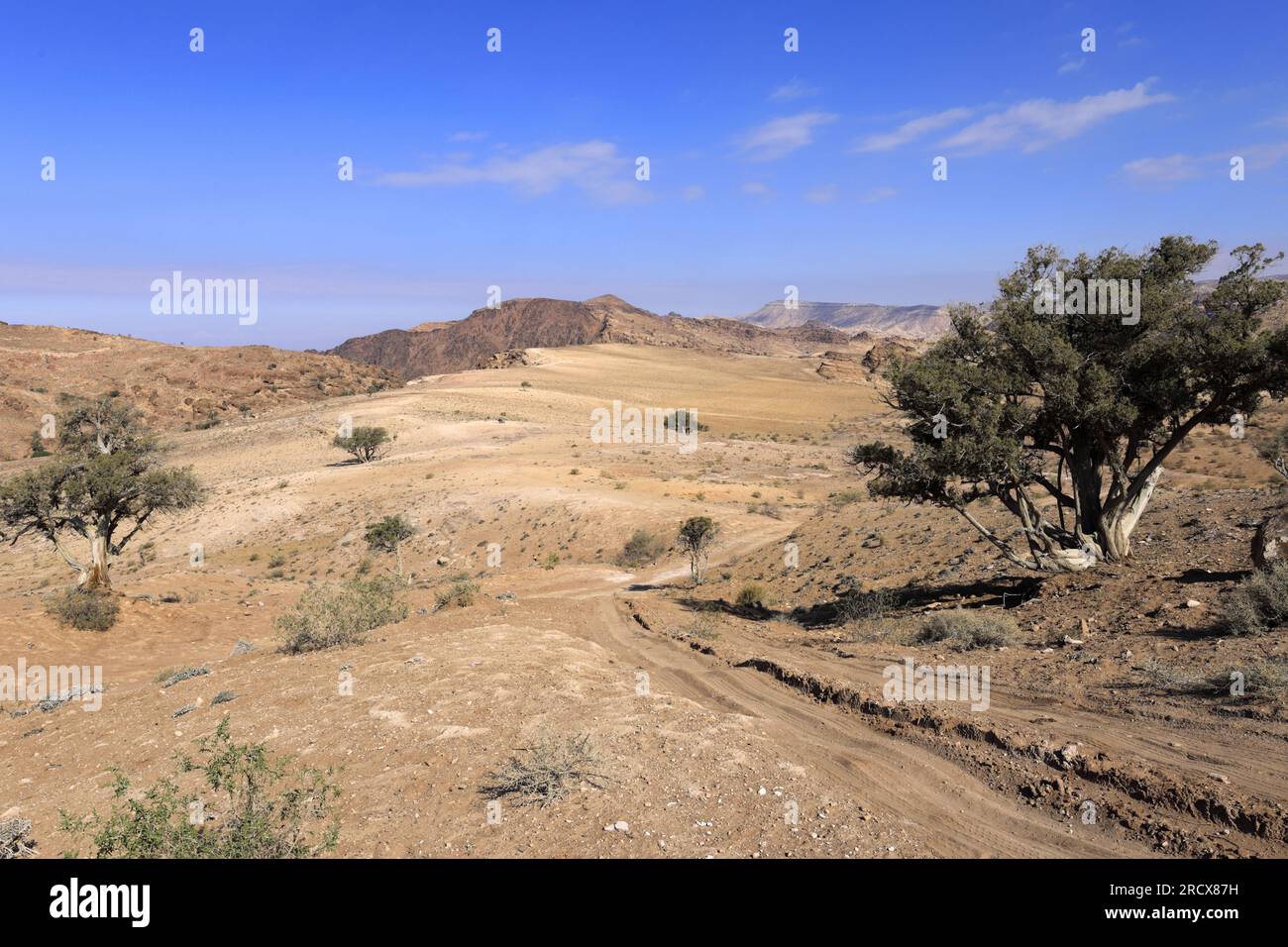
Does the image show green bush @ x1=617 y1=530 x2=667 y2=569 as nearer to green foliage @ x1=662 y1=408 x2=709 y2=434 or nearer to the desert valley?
the desert valley

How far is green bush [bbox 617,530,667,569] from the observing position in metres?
26.6

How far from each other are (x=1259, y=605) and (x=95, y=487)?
2520 cm

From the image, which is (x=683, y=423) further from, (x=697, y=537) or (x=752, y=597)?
(x=752, y=597)

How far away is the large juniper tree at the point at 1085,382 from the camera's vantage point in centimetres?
1205

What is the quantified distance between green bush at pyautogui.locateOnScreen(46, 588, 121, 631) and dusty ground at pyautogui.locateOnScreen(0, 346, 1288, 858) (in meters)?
0.37

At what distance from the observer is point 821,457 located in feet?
163

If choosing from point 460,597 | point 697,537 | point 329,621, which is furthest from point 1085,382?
point 329,621

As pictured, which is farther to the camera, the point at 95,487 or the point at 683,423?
the point at 683,423

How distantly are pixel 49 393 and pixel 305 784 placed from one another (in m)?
94.2

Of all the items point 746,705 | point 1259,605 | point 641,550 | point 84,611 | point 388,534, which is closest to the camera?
point 746,705

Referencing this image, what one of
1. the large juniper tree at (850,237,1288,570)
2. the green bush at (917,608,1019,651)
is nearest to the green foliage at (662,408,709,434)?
the large juniper tree at (850,237,1288,570)

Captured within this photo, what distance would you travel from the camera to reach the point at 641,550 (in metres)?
27.1

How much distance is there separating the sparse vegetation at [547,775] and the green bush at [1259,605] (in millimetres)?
8519
